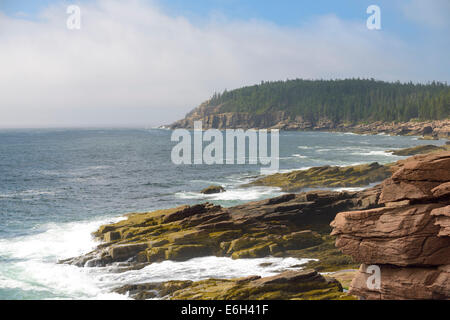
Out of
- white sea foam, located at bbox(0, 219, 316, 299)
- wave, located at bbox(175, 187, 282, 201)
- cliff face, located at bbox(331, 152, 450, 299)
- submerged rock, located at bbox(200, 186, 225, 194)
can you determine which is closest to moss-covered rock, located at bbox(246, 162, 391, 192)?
wave, located at bbox(175, 187, 282, 201)

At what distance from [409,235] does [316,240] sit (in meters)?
14.5

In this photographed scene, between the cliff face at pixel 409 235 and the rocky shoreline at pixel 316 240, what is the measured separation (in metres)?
0.04

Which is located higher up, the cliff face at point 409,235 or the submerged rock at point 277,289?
the cliff face at point 409,235

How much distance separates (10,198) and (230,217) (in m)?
38.0

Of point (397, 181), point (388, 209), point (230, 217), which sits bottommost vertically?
point (230, 217)

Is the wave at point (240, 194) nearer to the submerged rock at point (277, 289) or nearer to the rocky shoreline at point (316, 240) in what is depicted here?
the rocky shoreline at point (316, 240)

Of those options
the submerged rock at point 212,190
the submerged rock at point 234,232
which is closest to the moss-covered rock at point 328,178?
the submerged rock at point 212,190

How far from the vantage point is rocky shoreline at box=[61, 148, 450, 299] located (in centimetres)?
1481

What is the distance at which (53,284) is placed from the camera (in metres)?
24.9

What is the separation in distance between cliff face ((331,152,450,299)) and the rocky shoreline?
0.12 feet

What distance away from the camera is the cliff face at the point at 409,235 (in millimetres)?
14570
